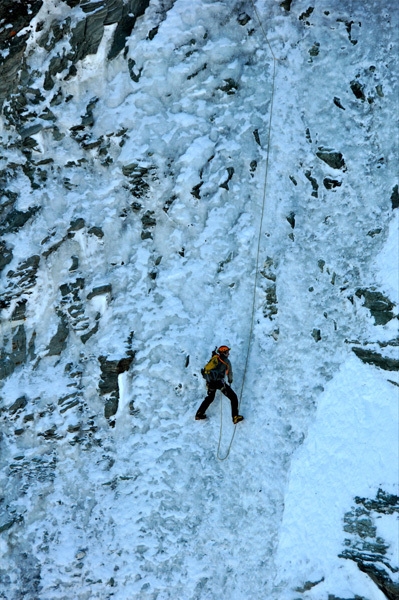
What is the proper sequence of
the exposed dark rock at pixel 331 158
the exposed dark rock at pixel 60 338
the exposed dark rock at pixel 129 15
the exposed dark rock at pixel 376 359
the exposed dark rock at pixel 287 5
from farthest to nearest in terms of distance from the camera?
the exposed dark rock at pixel 129 15, the exposed dark rock at pixel 60 338, the exposed dark rock at pixel 287 5, the exposed dark rock at pixel 331 158, the exposed dark rock at pixel 376 359

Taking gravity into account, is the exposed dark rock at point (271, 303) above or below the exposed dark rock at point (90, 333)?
below

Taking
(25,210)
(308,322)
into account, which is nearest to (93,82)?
(25,210)

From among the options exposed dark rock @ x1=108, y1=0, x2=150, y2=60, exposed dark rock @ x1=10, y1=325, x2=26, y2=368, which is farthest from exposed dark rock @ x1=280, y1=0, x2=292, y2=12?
exposed dark rock @ x1=10, y1=325, x2=26, y2=368

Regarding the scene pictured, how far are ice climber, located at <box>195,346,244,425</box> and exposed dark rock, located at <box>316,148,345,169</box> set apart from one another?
4.14 metres

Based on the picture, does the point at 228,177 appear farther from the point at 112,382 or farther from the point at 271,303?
the point at 112,382

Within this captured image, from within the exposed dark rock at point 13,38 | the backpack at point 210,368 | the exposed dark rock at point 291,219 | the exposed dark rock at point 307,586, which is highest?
the exposed dark rock at point 13,38

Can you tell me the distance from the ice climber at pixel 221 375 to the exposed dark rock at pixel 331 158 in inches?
163

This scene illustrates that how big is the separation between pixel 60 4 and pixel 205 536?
1136 centimetres

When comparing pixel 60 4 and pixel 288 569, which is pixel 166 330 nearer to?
pixel 288 569

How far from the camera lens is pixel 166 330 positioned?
Result: 13359mm

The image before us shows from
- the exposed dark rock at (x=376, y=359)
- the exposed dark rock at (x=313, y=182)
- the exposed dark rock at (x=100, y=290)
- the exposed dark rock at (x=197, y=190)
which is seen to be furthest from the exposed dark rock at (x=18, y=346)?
the exposed dark rock at (x=376, y=359)

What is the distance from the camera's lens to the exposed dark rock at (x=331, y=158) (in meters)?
13.0

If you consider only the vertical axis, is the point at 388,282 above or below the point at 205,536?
Result: above

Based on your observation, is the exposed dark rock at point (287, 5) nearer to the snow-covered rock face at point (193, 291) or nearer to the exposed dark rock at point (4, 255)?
the snow-covered rock face at point (193, 291)
